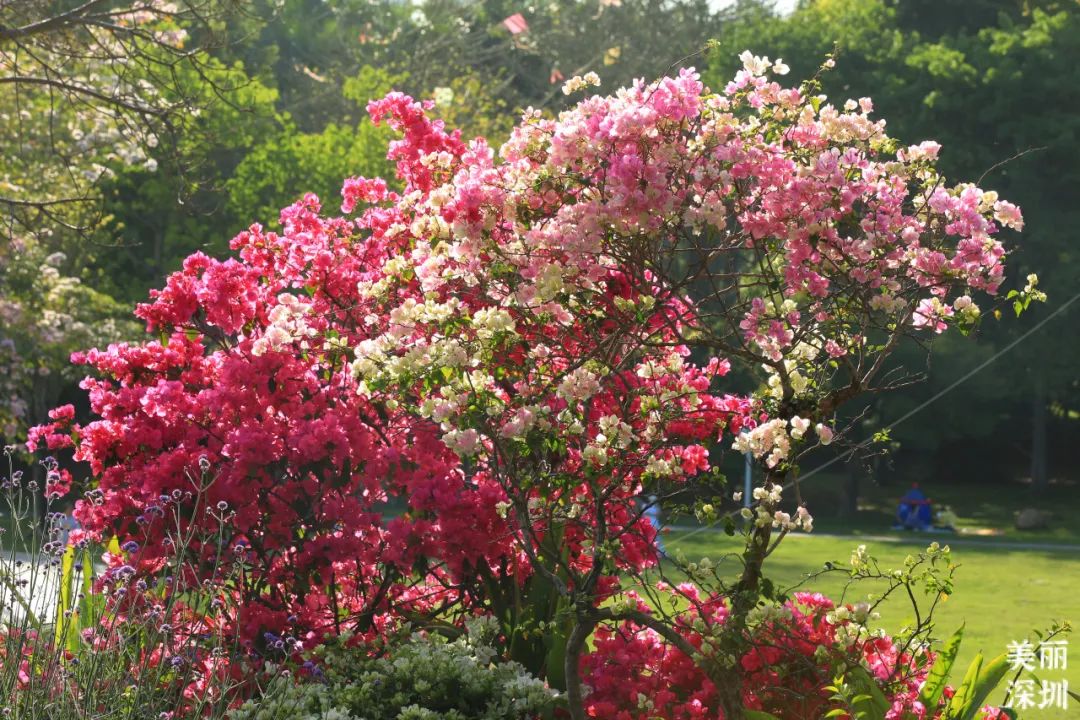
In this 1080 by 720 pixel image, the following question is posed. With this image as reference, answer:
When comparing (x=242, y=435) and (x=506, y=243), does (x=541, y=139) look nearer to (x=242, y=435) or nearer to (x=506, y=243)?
(x=506, y=243)

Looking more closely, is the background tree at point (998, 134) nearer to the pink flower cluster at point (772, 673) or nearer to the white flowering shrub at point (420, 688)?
the pink flower cluster at point (772, 673)

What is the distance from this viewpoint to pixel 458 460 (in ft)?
21.9

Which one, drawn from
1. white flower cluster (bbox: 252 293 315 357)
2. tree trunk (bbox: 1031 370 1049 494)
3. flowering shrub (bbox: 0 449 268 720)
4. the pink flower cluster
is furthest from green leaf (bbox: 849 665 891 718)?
tree trunk (bbox: 1031 370 1049 494)

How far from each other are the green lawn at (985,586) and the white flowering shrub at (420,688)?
422 centimetres

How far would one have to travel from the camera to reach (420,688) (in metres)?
5.69

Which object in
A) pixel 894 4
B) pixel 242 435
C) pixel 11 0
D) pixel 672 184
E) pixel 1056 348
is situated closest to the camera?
pixel 672 184

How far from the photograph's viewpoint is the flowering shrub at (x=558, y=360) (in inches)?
204

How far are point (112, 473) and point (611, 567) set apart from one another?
2.67m

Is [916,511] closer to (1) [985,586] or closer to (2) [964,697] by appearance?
(1) [985,586]

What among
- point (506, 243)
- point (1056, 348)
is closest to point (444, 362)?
point (506, 243)

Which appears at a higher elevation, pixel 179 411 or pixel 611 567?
pixel 179 411

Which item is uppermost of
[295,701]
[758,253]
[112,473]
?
[758,253]

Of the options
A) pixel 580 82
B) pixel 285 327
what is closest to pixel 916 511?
pixel 285 327

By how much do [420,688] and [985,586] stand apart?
12158 mm
